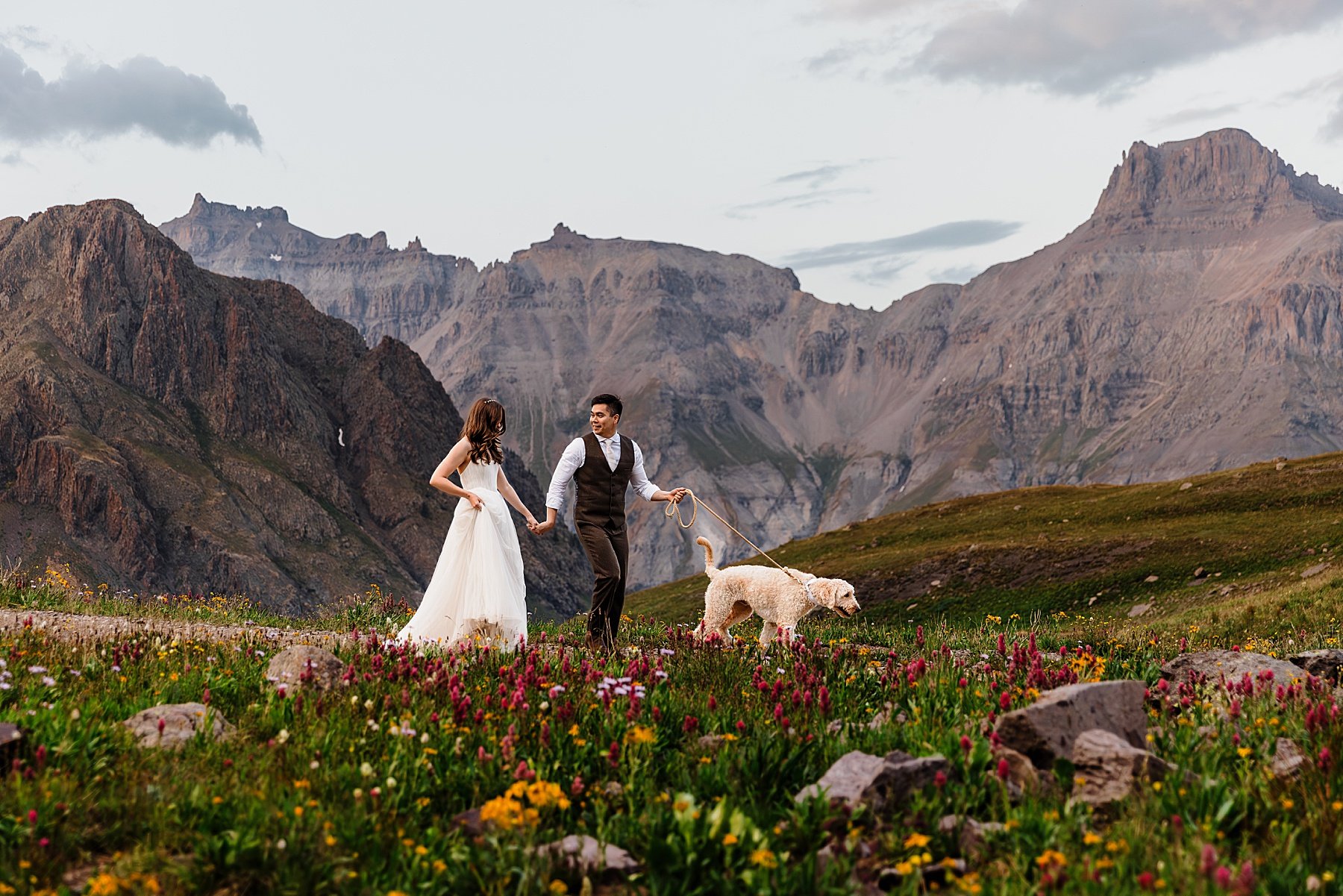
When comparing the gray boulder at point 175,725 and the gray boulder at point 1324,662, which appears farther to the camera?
the gray boulder at point 1324,662

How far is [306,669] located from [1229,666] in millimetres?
9218

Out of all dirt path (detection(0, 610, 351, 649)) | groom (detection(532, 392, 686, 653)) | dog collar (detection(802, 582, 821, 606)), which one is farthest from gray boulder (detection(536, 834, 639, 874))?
dog collar (detection(802, 582, 821, 606))

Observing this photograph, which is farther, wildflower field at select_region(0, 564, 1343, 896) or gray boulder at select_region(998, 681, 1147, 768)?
gray boulder at select_region(998, 681, 1147, 768)

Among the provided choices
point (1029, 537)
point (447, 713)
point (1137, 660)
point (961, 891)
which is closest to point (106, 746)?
point (447, 713)

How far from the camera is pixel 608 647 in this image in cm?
1509

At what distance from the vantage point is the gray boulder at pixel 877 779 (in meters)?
6.46

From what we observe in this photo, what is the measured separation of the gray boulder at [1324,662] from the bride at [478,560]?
9720 millimetres

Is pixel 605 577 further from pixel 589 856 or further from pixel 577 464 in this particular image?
pixel 589 856

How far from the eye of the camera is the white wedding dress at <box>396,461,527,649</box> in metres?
15.2

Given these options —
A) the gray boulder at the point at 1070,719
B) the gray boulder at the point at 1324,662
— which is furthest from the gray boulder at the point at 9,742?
the gray boulder at the point at 1324,662

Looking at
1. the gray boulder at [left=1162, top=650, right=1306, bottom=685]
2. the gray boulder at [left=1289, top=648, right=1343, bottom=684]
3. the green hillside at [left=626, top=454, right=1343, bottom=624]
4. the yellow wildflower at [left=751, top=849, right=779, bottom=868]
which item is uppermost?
the yellow wildflower at [left=751, top=849, right=779, bottom=868]

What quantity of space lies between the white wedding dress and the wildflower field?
481cm

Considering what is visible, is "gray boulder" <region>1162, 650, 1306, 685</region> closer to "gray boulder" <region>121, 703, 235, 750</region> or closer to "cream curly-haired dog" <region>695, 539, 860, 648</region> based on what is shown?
"cream curly-haired dog" <region>695, 539, 860, 648</region>

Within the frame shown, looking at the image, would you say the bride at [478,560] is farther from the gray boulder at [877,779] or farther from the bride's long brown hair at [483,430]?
the gray boulder at [877,779]
